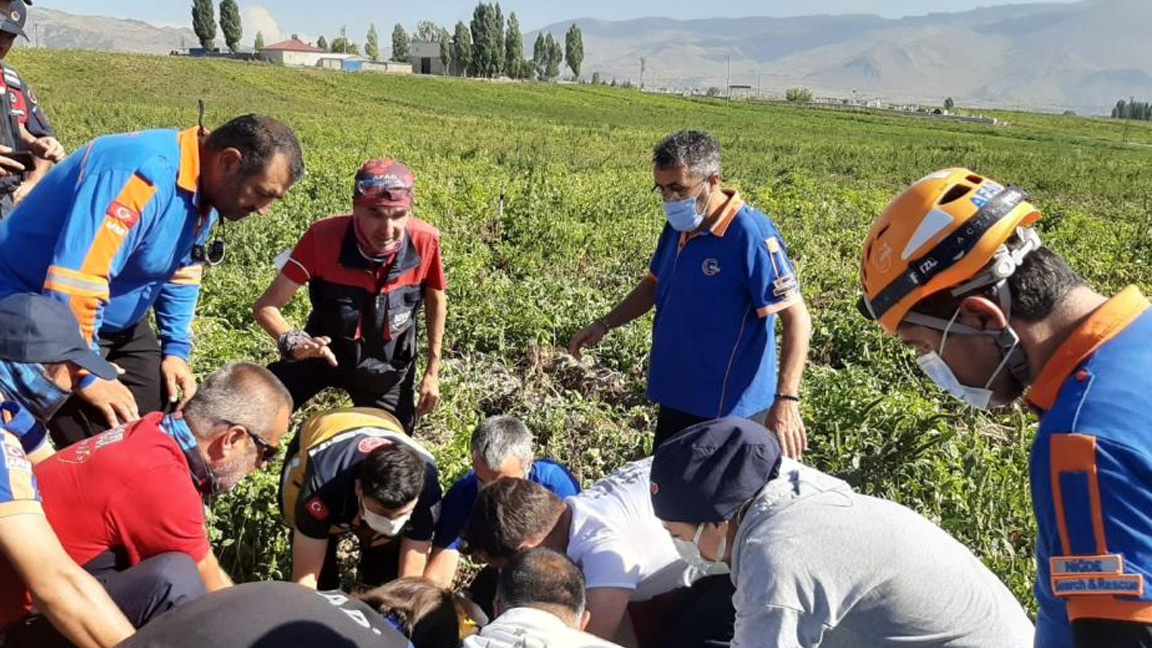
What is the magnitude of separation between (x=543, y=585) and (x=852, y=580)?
3.02 feet

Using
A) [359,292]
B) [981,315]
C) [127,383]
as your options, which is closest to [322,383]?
[359,292]

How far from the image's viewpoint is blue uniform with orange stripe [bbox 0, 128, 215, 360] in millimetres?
2961

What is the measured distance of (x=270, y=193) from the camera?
3.21 meters

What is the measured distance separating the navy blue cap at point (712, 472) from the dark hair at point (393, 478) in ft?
3.98

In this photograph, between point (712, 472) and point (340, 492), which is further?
point (340, 492)

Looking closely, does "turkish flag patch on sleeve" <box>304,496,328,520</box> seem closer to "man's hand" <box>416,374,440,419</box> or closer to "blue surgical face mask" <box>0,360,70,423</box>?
"blue surgical face mask" <box>0,360,70,423</box>

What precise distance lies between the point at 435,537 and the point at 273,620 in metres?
1.51

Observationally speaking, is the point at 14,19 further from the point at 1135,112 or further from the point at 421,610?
the point at 1135,112

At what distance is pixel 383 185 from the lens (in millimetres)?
3736

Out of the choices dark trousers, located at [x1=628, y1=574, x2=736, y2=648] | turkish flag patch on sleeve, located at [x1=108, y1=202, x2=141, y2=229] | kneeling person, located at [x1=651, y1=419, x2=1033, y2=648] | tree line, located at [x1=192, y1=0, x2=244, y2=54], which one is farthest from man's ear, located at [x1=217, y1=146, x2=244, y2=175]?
tree line, located at [x1=192, y1=0, x2=244, y2=54]

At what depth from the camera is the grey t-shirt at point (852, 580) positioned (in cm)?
191

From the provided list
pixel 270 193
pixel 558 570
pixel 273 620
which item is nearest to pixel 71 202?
pixel 270 193

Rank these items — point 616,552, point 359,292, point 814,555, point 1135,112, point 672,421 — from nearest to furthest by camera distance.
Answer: point 814,555 → point 616,552 → point 672,421 → point 359,292 → point 1135,112

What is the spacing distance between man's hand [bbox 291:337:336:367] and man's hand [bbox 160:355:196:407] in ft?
1.73
